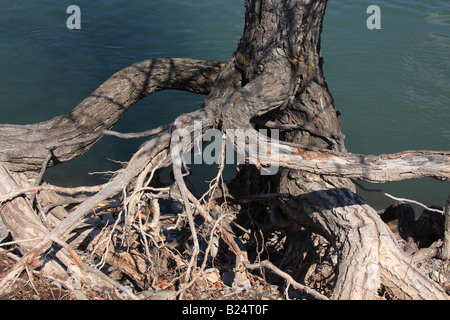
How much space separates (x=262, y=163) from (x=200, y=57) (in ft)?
19.4

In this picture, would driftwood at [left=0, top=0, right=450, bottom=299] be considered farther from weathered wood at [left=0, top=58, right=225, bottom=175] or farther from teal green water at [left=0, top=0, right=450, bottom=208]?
teal green water at [left=0, top=0, right=450, bottom=208]

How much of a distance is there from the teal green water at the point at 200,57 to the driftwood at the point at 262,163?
8.66ft

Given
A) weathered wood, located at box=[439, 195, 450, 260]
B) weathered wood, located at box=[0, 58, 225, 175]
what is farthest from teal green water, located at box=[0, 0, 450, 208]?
weathered wood, located at box=[439, 195, 450, 260]

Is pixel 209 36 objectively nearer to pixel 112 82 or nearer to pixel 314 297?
pixel 112 82

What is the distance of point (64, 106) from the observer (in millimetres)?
7074

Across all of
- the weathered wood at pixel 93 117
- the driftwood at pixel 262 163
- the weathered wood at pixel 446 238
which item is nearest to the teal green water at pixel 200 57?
the weathered wood at pixel 93 117

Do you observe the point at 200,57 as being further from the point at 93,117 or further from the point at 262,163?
the point at 262,163

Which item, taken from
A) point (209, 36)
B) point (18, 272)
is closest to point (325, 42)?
point (209, 36)

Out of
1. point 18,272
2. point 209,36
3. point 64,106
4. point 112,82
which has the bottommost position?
point 18,272

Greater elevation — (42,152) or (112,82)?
(112,82)

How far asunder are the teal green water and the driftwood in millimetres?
2640

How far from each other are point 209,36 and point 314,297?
23.1 feet

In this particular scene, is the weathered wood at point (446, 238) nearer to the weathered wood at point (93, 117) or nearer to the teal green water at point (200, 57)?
the weathered wood at point (93, 117)

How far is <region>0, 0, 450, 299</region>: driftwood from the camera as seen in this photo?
2.53 metres
